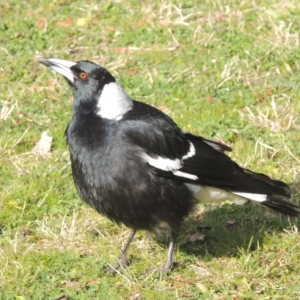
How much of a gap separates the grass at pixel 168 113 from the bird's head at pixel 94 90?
775mm

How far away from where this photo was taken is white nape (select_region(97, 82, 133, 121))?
4.24 meters

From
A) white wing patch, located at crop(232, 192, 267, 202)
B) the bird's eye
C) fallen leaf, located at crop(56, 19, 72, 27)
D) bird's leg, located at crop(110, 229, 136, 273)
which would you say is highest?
the bird's eye

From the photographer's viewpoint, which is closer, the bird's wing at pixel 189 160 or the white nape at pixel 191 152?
the bird's wing at pixel 189 160

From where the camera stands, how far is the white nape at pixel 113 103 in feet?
13.9

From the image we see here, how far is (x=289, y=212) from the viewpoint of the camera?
4.37m

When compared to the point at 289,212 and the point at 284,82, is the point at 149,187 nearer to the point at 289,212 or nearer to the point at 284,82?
the point at 289,212

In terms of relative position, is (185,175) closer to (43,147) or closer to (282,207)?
(282,207)

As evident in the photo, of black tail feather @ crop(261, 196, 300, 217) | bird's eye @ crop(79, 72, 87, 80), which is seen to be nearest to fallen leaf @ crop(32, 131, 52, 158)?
bird's eye @ crop(79, 72, 87, 80)

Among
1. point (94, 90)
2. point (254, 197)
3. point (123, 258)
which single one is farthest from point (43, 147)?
point (254, 197)

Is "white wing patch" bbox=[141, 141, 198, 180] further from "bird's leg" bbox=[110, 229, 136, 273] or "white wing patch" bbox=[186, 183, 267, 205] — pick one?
"bird's leg" bbox=[110, 229, 136, 273]

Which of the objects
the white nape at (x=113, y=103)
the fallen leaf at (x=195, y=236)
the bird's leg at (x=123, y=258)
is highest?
the white nape at (x=113, y=103)

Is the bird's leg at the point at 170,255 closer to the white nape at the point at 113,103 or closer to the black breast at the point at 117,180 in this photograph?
the black breast at the point at 117,180

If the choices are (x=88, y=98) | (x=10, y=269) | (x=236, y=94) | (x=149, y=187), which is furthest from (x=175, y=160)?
(x=236, y=94)

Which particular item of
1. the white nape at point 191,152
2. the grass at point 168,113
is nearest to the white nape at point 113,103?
the white nape at point 191,152
